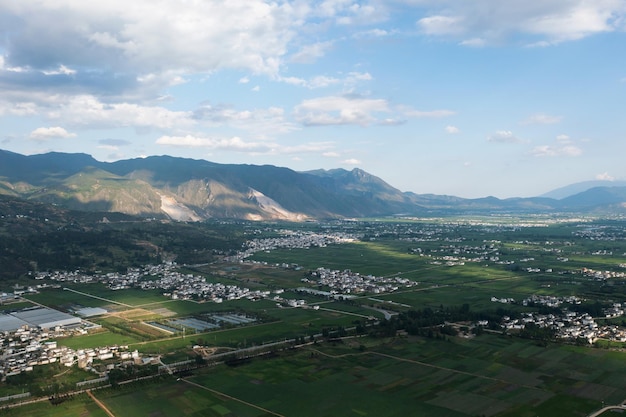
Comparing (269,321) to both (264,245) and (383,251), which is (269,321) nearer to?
(383,251)

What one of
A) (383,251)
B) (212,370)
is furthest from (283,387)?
→ (383,251)

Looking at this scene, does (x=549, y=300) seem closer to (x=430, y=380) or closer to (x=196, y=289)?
(x=430, y=380)

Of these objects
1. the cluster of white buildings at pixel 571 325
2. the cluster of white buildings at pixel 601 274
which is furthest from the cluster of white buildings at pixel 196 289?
the cluster of white buildings at pixel 601 274

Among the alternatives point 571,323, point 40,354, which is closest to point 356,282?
point 571,323

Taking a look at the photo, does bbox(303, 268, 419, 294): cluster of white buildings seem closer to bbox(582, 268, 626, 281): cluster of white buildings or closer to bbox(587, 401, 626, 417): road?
bbox(582, 268, 626, 281): cluster of white buildings

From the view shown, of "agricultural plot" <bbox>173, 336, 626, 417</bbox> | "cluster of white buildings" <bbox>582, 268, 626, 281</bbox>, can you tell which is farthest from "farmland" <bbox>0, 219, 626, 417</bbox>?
"cluster of white buildings" <bbox>582, 268, 626, 281</bbox>

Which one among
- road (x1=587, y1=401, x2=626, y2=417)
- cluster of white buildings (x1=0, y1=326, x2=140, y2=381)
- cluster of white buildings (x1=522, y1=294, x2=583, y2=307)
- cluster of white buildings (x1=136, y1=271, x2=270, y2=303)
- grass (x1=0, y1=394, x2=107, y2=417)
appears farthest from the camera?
cluster of white buildings (x1=136, y1=271, x2=270, y2=303)

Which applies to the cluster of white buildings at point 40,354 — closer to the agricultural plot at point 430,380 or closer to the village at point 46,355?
the village at point 46,355
